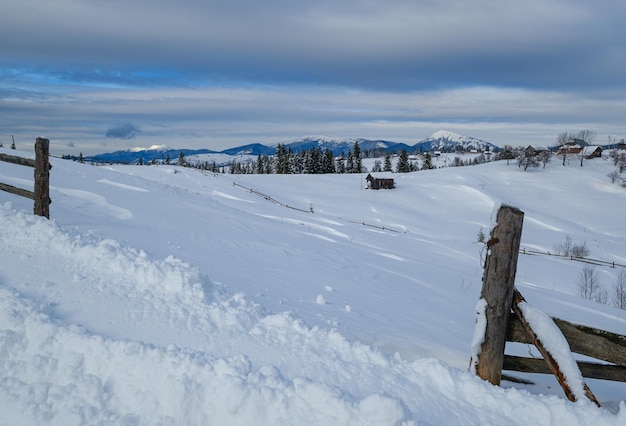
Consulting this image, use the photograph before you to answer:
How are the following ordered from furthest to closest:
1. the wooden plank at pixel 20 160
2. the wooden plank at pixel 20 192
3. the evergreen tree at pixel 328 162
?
the evergreen tree at pixel 328 162 < the wooden plank at pixel 20 160 < the wooden plank at pixel 20 192

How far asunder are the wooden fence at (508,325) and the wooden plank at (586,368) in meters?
0.01

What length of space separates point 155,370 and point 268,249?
6.95 metres

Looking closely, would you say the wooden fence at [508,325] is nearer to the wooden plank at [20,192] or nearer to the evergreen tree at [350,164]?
the wooden plank at [20,192]

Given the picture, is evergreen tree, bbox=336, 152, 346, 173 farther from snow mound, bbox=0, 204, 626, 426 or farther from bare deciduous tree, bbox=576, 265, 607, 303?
snow mound, bbox=0, 204, 626, 426

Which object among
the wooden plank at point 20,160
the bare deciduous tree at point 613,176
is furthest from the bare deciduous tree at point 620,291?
the bare deciduous tree at point 613,176

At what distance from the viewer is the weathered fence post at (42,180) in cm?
899

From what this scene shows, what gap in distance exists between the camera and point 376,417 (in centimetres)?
307

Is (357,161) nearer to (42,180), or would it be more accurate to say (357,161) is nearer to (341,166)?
(341,166)

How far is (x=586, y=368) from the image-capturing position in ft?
12.9

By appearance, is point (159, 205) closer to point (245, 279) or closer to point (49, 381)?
point (245, 279)

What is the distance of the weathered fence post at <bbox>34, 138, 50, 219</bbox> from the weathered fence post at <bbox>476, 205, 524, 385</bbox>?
9204 millimetres

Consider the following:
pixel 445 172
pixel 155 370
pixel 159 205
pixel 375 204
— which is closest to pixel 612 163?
pixel 445 172

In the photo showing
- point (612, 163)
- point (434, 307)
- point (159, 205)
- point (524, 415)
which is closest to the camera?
point (524, 415)

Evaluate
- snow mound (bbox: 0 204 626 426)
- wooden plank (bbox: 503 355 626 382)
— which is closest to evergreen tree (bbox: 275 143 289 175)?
snow mound (bbox: 0 204 626 426)
